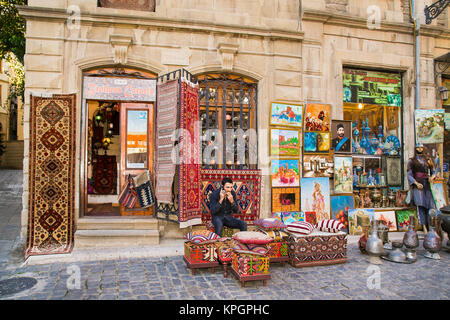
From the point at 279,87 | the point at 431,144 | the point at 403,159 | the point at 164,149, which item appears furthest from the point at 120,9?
the point at 431,144

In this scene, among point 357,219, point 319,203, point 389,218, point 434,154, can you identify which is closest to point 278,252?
point 319,203

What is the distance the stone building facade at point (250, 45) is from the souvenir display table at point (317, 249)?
2.12 m

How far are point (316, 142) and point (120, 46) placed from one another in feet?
16.9

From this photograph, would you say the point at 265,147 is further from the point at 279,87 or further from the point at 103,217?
the point at 103,217

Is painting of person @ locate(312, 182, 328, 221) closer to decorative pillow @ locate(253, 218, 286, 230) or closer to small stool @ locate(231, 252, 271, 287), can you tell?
decorative pillow @ locate(253, 218, 286, 230)

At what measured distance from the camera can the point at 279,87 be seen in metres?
7.38

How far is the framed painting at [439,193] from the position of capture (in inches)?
320

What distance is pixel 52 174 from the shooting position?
230 inches

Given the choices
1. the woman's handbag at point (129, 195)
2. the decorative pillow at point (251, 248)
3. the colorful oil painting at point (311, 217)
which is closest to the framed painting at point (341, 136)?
the colorful oil painting at point (311, 217)

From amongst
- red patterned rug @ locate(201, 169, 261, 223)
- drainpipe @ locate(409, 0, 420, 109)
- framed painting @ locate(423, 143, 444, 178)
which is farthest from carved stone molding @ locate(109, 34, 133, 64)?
framed painting @ locate(423, 143, 444, 178)

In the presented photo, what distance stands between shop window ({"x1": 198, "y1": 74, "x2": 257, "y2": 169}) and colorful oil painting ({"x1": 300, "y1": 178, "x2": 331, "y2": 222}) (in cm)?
142

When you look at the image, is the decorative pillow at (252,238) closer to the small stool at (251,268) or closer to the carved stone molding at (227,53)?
the small stool at (251,268)

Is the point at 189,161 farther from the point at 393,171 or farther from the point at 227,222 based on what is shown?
the point at 393,171

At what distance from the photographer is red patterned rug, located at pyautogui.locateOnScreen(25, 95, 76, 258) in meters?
5.71
